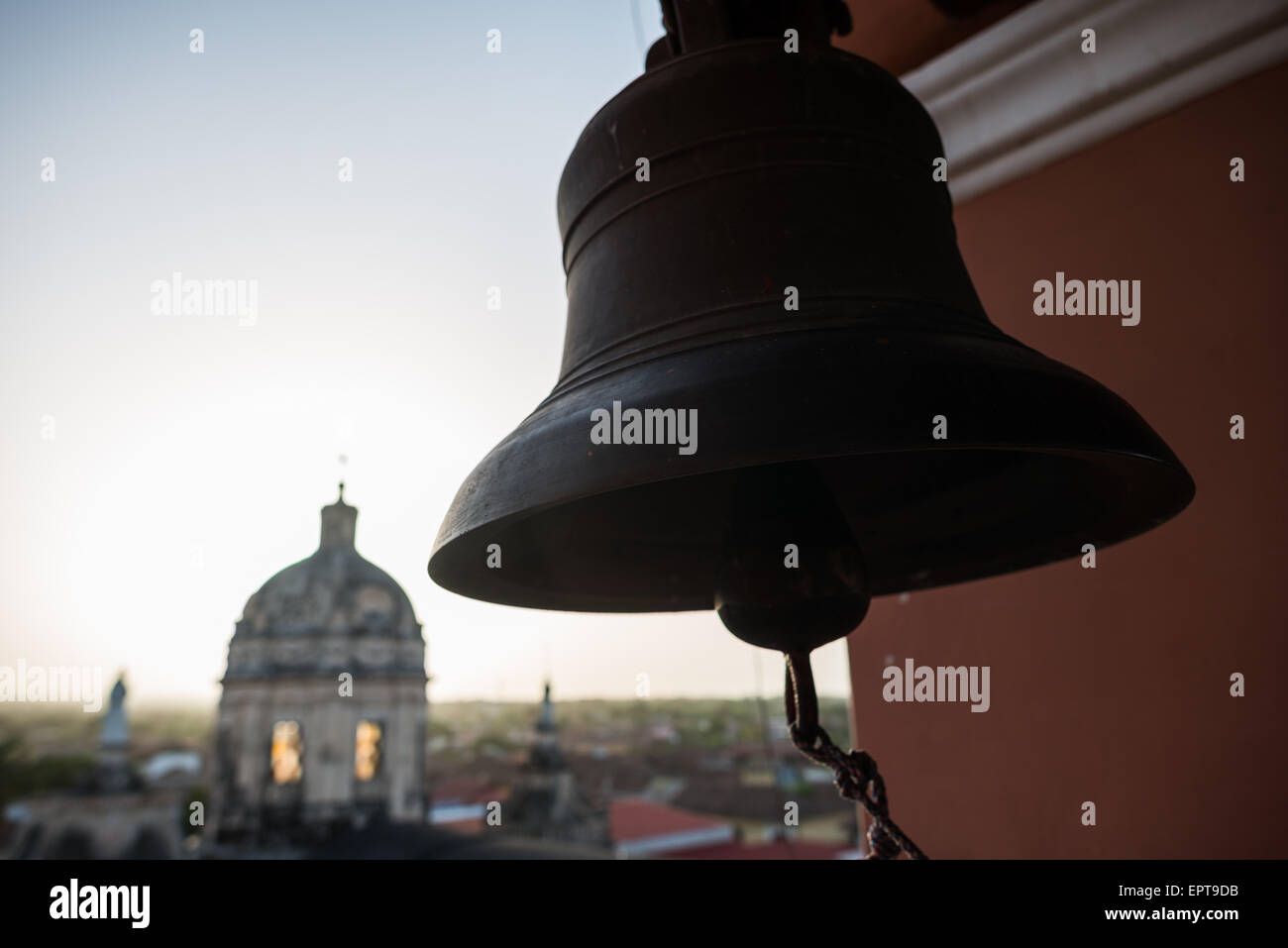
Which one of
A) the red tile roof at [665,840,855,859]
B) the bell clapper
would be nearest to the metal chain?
the bell clapper

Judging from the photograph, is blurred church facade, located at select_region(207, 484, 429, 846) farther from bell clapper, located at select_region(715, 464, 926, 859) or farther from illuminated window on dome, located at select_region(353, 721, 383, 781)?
bell clapper, located at select_region(715, 464, 926, 859)

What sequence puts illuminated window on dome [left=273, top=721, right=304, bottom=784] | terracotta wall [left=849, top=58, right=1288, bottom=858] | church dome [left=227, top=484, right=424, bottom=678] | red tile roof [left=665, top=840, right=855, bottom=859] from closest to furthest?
terracotta wall [left=849, top=58, right=1288, bottom=858] < red tile roof [left=665, top=840, right=855, bottom=859] < illuminated window on dome [left=273, top=721, right=304, bottom=784] < church dome [left=227, top=484, right=424, bottom=678]

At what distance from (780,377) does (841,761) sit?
1.33ft

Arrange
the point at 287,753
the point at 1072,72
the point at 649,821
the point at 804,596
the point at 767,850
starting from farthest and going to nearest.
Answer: the point at 649,821
the point at 287,753
the point at 767,850
the point at 1072,72
the point at 804,596

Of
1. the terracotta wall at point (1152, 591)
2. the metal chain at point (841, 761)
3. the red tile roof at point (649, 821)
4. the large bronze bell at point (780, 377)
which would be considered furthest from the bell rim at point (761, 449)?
the red tile roof at point (649, 821)

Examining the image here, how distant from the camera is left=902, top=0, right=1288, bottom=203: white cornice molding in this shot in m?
1.24

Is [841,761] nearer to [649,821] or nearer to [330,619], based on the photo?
[330,619]

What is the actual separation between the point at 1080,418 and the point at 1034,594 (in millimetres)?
A: 872

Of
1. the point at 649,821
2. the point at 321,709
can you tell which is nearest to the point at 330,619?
the point at 321,709

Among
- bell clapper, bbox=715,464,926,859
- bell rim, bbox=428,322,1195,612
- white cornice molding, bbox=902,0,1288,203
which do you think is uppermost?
white cornice molding, bbox=902,0,1288,203

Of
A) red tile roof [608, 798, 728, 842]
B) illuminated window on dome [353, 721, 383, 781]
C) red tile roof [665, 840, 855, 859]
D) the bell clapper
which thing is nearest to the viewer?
the bell clapper

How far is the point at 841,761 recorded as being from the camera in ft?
2.54

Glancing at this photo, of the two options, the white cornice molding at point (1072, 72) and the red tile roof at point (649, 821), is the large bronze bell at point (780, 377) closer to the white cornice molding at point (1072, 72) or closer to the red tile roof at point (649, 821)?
the white cornice molding at point (1072, 72)

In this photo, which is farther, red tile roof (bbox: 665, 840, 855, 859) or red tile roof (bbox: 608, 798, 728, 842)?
red tile roof (bbox: 608, 798, 728, 842)
